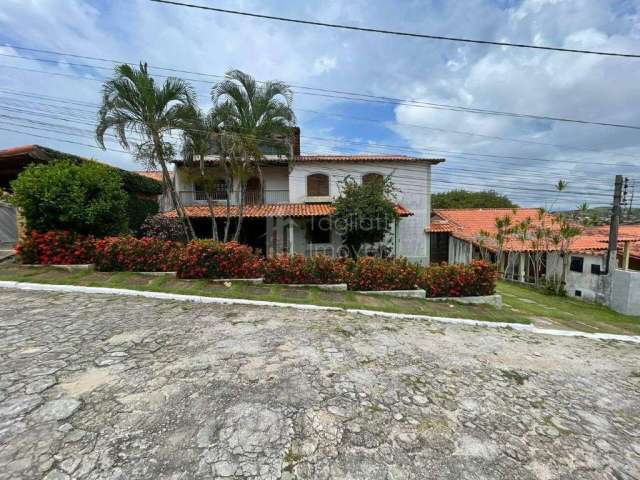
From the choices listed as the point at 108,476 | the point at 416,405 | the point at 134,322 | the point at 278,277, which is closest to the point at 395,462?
the point at 416,405

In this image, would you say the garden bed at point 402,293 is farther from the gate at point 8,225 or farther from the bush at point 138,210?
the gate at point 8,225

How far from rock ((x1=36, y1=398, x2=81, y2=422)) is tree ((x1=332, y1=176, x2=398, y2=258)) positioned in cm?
1007

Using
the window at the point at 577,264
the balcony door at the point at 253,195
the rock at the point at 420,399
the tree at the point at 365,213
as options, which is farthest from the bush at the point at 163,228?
the window at the point at 577,264

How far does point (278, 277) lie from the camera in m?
7.94

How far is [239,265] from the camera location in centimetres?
772

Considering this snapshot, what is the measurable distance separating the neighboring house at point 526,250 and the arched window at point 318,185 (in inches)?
244

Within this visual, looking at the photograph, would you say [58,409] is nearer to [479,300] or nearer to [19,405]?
[19,405]

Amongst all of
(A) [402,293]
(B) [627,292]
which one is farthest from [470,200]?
(A) [402,293]

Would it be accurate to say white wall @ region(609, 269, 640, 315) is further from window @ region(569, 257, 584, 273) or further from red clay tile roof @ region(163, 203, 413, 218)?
red clay tile roof @ region(163, 203, 413, 218)

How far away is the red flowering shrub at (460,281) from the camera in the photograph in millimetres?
8133

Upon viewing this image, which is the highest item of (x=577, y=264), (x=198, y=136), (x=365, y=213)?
(x=198, y=136)

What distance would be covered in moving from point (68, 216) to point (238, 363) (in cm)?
704

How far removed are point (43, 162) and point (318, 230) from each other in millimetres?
10719

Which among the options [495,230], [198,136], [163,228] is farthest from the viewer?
[495,230]
